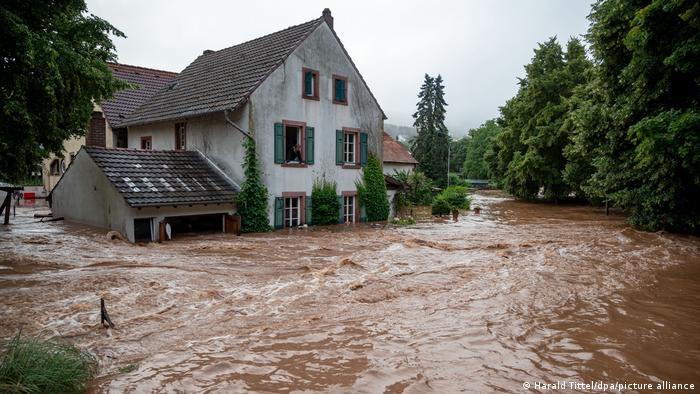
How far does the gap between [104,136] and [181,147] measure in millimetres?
8457

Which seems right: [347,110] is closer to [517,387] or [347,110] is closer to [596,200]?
[517,387]

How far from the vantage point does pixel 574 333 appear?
26.0 ft

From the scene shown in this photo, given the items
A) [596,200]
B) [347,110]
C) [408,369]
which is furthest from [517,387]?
[596,200]

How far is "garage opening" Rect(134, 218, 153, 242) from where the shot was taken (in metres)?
17.6

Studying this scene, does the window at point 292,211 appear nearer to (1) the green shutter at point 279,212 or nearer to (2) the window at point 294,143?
(1) the green shutter at point 279,212

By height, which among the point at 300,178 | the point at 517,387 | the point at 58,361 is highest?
the point at 300,178

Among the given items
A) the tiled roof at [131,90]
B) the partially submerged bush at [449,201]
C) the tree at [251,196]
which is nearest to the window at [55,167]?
the tiled roof at [131,90]

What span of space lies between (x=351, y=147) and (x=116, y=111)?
47.0ft

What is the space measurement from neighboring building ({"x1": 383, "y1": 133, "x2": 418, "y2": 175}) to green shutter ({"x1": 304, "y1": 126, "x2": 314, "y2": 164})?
21615mm

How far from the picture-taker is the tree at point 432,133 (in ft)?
192

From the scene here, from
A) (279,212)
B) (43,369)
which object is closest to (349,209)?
(279,212)

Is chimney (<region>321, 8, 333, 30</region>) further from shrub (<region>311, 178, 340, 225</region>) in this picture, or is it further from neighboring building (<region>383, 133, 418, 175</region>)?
neighboring building (<region>383, 133, 418, 175</region>)

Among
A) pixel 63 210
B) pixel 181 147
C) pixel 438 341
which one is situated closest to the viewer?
pixel 438 341

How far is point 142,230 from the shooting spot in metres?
18.3
